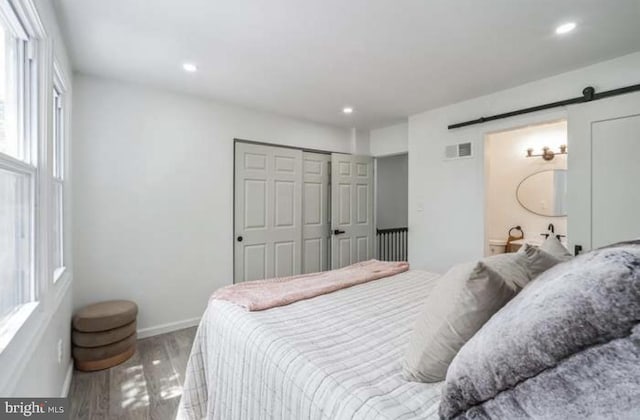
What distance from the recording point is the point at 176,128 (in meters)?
3.21

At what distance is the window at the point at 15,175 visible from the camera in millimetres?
1192

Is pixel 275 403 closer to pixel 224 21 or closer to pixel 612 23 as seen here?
pixel 224 21

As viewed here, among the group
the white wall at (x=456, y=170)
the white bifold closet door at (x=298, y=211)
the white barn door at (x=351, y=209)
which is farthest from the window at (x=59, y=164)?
the white wall at (x=456, y=170)

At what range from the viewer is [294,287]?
6.79 feet

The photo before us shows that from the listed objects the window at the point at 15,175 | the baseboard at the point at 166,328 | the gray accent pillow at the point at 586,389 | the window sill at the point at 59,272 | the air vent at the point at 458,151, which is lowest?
the baseboard at the point at 166,328

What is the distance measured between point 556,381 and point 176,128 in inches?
139

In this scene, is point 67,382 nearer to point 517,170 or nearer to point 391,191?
point 391,191

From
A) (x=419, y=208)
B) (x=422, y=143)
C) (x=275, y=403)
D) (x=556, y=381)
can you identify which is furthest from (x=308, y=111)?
(x=556, y=381)

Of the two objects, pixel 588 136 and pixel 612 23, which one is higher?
pixel 612 23

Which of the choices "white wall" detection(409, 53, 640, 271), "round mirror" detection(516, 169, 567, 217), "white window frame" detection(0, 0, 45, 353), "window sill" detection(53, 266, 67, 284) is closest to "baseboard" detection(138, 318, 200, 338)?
"window sill" detection(53, 266, 67, 284)

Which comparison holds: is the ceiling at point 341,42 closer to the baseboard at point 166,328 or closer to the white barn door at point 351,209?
the white barn door at point 351,209

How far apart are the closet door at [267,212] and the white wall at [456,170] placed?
159 centimetres

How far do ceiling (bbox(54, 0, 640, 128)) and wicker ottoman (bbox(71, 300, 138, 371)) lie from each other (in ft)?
6.91

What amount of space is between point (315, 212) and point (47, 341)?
318cm
